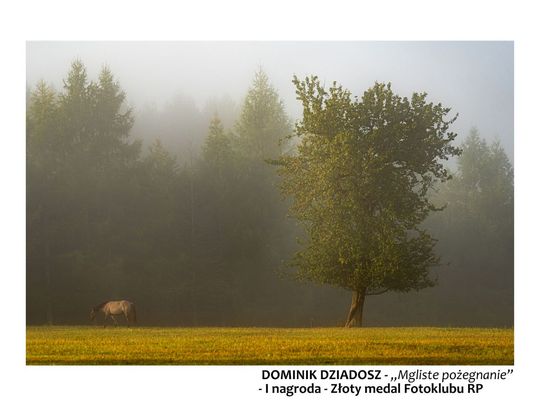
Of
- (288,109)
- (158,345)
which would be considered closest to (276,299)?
(288,109)

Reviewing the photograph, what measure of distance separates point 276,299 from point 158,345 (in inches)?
748

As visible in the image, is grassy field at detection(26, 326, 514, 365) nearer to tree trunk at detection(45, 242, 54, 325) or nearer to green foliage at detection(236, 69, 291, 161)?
tree trunk at detection(45, 242, 54, 325)

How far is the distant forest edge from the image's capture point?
133ft

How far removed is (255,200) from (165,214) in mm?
5182

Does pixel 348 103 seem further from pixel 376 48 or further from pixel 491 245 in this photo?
pixel 491 245

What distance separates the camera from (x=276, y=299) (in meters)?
45.2

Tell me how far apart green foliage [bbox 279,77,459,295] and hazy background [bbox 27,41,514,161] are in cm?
138

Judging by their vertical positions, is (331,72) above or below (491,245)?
above

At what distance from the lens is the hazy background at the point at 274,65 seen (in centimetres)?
3584

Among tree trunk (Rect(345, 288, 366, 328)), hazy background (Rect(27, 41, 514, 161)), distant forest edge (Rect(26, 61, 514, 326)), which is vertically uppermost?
hazy background (Rect(27, 41, 514, 161))

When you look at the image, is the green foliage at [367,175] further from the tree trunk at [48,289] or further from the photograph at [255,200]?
the tree trunk at [48,289]

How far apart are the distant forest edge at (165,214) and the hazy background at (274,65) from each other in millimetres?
1340

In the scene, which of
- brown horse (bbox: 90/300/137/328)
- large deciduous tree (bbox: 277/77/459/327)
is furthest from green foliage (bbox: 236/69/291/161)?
brown horse (bbox: 90/300/137/328)
